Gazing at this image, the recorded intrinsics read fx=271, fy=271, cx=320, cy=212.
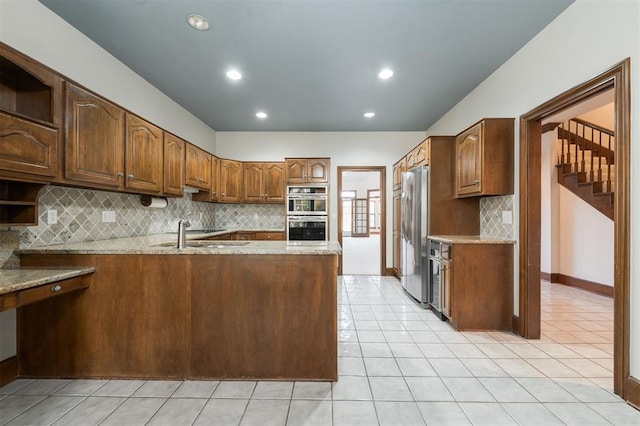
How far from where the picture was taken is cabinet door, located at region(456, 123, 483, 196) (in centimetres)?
281

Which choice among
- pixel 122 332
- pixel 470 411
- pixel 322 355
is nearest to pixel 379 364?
pixel 322 355

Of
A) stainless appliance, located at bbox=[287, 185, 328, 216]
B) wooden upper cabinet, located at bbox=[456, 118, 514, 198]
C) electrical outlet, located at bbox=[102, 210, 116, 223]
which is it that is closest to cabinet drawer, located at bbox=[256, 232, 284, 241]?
stainless appliance, located at bbox=[287, 185, 328, 216]

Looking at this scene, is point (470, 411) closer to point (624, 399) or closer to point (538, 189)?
point (624, 399)

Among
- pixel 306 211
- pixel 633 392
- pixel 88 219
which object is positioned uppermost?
pixel 306 211

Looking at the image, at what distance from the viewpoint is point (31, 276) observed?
162 cm

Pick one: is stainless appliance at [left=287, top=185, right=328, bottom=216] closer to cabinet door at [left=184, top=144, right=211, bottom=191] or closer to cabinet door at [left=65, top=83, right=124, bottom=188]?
cabinet door at [left=184, top=144, right=211, bottom=191]

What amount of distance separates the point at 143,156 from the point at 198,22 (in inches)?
50.7

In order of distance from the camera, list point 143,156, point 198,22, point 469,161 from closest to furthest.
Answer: point 198,22
point 143,156
point 469,161

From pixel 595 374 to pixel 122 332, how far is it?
345cm

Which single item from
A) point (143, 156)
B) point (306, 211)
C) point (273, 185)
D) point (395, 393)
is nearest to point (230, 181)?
point (273, 185)

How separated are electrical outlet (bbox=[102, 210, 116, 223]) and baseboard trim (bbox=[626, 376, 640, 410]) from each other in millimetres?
4221

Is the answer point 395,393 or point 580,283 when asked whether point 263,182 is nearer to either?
point 395,393

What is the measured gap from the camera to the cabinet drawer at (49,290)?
1480mm

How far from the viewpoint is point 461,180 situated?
3135mm
